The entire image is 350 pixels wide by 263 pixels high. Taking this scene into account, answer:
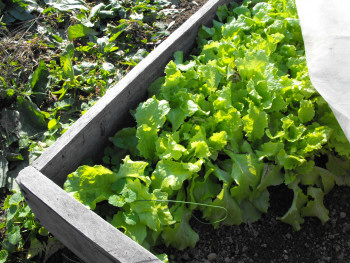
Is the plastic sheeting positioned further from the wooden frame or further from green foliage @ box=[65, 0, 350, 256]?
the wooden frame

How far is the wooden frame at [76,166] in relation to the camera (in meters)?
1.33

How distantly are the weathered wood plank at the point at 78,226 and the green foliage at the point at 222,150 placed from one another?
0.47 ft

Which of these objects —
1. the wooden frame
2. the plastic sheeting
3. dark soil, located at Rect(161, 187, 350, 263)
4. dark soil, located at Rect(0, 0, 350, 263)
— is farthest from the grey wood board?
the plastic sheeting

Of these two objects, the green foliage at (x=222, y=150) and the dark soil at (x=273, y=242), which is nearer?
the green foliage at (x=222, y=150)

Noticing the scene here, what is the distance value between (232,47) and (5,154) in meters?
1.49

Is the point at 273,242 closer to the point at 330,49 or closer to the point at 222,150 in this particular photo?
the point at 222,150

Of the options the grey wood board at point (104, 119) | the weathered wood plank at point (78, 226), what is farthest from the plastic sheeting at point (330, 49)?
the weathered wood plank at point (78, 226)

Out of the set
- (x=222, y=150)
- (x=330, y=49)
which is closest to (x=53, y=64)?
(x=222, y=150)

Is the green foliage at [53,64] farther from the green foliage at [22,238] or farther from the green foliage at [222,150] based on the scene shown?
the green foliage at [222,150]

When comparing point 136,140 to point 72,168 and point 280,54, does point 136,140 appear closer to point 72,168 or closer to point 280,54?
point 72,168

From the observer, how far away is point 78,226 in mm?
1361

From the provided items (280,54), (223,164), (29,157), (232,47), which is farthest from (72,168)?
(280,54)

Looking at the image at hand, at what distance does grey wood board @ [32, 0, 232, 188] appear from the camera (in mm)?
1610

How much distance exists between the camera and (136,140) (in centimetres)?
189
